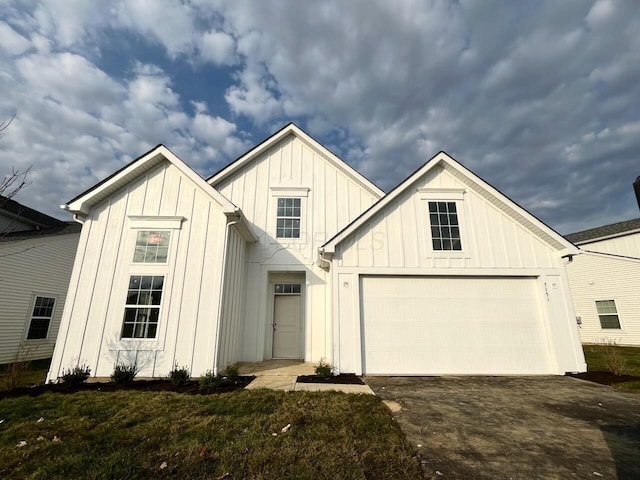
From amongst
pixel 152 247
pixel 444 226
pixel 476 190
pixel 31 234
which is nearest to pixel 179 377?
pixel 152 247

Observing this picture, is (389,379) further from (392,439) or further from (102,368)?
(102,368)

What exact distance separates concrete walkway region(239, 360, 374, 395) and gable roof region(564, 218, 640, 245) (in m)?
22.0

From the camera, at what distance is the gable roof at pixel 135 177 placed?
7.86 m

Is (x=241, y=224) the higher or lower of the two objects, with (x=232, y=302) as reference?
higher

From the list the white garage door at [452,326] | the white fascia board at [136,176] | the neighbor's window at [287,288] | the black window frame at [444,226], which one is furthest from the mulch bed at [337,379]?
the white fascia board at [136,176]

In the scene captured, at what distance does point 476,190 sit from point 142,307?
33.4 feet

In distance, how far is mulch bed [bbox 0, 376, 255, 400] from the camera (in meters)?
5.95

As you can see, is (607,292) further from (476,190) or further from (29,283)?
(29,283)

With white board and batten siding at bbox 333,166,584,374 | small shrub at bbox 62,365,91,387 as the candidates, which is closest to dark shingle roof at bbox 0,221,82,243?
small shrub at bbox 62,365,91,387

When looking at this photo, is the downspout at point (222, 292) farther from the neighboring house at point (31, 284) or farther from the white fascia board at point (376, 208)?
the neighboring house at point (31, 284)

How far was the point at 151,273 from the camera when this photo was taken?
7738mm

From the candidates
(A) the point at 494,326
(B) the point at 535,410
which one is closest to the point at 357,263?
(A) the point at 494,326

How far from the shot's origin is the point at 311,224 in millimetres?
10742

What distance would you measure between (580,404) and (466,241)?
4500 millimetres
